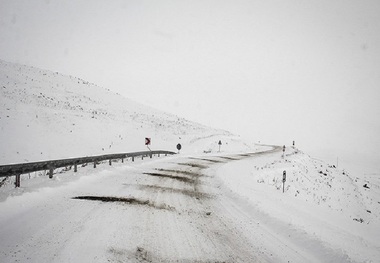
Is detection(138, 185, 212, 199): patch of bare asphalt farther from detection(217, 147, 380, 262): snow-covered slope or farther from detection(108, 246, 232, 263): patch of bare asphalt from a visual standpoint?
detection(108, 246, 232, 263): patch of bare asphalt

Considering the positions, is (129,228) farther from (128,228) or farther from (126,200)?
(126,200)

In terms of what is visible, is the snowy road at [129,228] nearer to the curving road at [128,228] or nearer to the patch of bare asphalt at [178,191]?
the curving road at [128,228]

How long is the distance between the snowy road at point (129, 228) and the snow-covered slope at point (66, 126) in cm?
1688

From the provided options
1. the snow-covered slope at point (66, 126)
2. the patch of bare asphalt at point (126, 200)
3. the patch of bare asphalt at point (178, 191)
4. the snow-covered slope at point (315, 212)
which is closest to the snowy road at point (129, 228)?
the patch of bare asphalt at point (126, 200)

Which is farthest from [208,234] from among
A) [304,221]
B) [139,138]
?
[139,138]

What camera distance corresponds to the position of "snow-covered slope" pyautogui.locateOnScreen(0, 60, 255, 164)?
86.7 feet

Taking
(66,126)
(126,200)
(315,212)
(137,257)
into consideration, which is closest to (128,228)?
(137,257)

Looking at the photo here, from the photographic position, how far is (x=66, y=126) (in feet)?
115

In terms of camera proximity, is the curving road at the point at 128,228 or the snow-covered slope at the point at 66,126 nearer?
the curving road at the point at 128,228

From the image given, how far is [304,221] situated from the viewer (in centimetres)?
703

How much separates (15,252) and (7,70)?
70.0m

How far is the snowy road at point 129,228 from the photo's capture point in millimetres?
4352

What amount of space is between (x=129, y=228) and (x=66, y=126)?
111 feet

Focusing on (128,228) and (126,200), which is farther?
(126,200)
